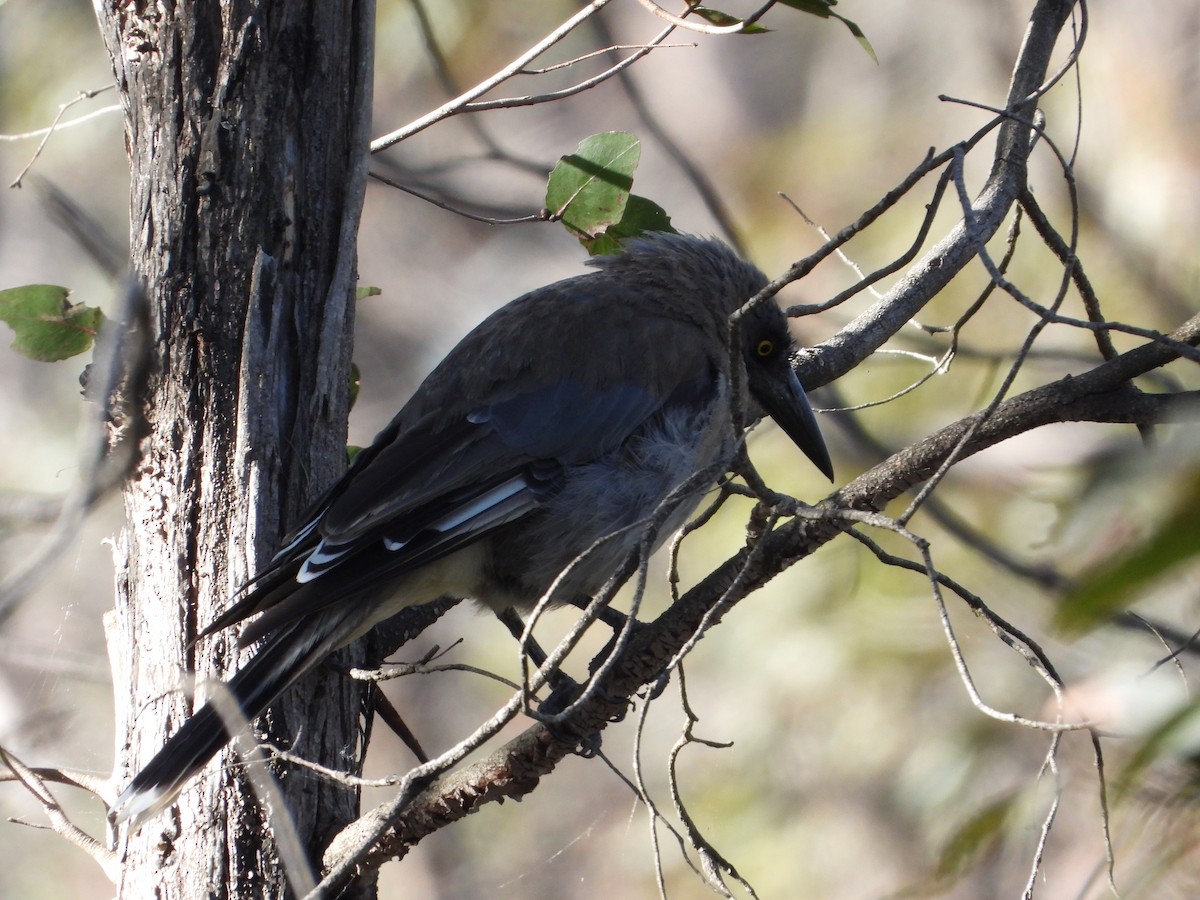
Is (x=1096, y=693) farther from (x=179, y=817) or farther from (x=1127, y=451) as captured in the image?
(x=179, y=817)

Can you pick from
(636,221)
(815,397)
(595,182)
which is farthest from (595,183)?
(815,397)

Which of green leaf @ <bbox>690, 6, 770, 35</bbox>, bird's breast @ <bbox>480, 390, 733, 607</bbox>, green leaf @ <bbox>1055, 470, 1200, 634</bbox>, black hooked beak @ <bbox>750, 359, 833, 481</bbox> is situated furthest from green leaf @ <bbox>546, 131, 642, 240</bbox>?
green leaf @ <bbox>1055, 470, 1200, 634</bbox>

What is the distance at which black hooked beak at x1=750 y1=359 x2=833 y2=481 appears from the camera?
2.67 metres

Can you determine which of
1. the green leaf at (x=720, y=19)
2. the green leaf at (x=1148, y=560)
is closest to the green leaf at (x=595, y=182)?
the green leaf at (x=720, y=19)

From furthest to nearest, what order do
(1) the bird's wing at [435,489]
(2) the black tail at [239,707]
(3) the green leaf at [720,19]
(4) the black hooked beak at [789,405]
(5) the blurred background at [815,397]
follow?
(5) the blurred background at [815,397], (4) the black hooked beak at [789,405], (3) the green leaf at [720,19], (1) the bird's wing at [435,489], (2) the black tail at [239,707]

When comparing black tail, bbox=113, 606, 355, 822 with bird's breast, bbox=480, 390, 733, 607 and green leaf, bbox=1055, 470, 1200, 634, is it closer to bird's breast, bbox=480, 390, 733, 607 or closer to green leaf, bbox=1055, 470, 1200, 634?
bird's breast, bbox=480, 390, 733, 607

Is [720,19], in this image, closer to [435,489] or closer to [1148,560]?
[435,489]

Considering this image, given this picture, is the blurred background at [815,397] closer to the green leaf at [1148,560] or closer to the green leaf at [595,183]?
the green leaf at [595,183]

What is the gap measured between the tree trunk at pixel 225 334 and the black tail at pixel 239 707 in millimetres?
103

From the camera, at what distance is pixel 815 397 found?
13.9ft

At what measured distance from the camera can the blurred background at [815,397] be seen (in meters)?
3.94

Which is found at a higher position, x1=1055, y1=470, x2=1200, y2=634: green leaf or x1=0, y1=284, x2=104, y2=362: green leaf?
x1=0, y1=284, x2=104, y2=362: green leaf

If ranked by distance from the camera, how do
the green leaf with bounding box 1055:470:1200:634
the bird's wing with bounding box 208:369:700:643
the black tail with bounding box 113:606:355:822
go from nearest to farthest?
1. the green leaf with bounding box 1055:470:1200:634
2. the black tail with bounding box 113:606:355:822
3. the bird's wing with bounding box 208:369:700:643

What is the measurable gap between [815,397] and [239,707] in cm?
292
